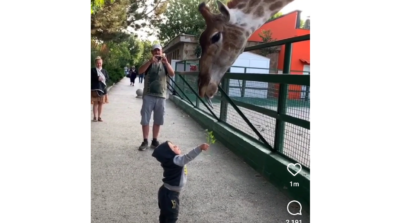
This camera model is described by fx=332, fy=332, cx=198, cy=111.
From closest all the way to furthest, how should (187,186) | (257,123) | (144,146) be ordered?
(187,186) < (144,146) < (257,123)

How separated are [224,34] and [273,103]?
1463 millimetres

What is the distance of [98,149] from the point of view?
8.45ft

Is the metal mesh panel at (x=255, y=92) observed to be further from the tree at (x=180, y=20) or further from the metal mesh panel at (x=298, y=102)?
the tree at (x=180, y=20)

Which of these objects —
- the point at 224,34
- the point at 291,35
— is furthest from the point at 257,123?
the point at 224,34

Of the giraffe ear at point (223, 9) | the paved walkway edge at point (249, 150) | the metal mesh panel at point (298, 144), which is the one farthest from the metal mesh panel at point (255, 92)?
the giraffe ear at point (223, 9)

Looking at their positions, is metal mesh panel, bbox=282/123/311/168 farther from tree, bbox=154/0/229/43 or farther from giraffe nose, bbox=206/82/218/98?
tree, bbox=154/0/229/43

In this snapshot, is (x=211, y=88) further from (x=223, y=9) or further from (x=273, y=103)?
(x=273, y=103)

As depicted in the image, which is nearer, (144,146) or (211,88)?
(211,88)

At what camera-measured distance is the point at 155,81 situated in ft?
5.11

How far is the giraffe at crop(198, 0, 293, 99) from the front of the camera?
1.27 meters

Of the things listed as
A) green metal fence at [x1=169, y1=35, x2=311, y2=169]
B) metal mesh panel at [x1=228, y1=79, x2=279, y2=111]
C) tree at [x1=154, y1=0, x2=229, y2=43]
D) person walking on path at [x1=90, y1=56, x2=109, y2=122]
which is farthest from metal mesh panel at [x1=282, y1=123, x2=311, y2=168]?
person walking on path at [x1=90, y1=56, x2=109, y2=122]
